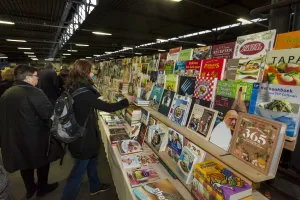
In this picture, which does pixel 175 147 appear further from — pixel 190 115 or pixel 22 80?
pixel 22 80

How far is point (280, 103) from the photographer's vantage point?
0.80m

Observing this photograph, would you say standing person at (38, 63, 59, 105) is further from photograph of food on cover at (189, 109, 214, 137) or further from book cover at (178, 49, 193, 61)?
photograph of food on cover at (189, 109, 214, 137)

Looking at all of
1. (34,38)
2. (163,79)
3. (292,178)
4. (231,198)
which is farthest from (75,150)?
(34,38)

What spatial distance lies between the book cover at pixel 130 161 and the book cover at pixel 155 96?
65 centimetres

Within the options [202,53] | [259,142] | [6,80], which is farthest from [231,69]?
[6,80]

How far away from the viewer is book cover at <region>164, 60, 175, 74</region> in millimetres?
1771

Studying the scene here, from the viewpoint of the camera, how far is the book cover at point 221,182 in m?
0.92

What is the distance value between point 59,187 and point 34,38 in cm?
1245

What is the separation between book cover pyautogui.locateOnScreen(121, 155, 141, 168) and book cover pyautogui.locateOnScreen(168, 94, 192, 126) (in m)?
0.72

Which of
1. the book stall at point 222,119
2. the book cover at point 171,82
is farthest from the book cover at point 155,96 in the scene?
the book cover at point 171,82

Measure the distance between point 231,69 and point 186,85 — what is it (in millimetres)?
430

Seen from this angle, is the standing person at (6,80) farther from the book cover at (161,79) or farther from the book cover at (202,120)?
the book cover at (202,120)

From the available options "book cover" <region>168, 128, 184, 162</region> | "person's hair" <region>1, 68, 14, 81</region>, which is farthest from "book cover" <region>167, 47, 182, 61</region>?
"person's hair" <region>1, 68, 14, 81</region>

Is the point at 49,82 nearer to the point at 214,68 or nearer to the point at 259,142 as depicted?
the point at 214,68
